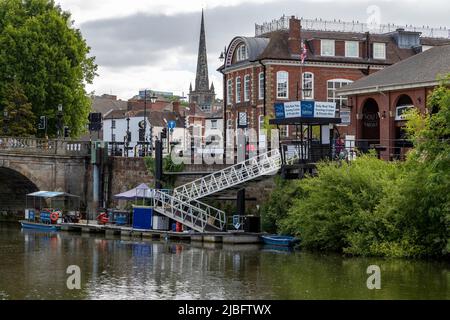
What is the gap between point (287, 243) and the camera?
4669 centimetres

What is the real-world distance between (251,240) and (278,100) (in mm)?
25142

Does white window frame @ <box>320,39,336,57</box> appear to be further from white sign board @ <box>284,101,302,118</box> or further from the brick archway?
white sign board @ <box>284,101,302,118</box>

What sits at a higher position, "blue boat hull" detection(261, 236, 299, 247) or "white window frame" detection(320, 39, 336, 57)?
"white window frame" detection(320, 39, 336, 57)

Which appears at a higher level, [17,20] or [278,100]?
[17,20]

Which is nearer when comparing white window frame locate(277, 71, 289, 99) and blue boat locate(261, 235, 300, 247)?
blue boat locate(261, 235, 300, 247)

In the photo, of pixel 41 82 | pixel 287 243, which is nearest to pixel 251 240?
pixel 287 243

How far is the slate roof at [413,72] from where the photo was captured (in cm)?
5544

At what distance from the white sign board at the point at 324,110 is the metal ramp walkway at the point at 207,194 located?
3902mm

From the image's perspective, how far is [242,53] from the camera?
76.6 metres

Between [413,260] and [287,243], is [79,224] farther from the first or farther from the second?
[413,260]

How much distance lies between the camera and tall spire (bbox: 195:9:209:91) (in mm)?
183125

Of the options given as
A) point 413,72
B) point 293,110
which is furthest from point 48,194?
point 413,72

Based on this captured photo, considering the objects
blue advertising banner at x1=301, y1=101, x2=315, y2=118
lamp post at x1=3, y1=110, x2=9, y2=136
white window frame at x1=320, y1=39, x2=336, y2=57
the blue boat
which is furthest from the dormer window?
the blue boat

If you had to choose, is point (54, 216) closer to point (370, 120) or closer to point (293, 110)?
point (293, 110)
